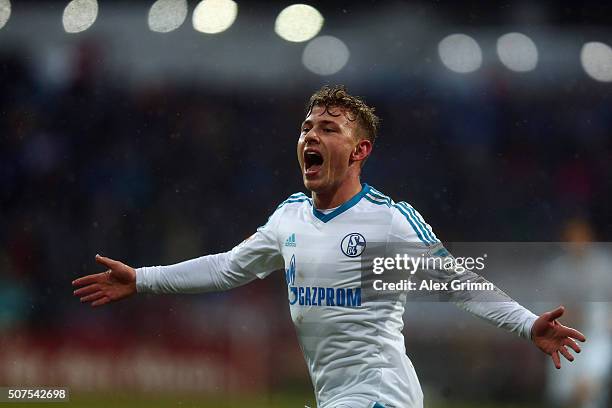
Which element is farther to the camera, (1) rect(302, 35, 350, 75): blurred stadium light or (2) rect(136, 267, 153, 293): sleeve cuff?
(1) rect(302, 35, 350, 75): blurred stadium light

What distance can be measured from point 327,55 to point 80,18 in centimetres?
228

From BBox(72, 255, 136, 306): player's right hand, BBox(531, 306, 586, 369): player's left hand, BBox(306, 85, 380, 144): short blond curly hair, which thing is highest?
BBox(306, 85, 380, 144): short blond curly hair

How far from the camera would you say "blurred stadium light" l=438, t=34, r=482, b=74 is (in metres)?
7.63

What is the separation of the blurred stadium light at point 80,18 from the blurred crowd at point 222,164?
227 mm

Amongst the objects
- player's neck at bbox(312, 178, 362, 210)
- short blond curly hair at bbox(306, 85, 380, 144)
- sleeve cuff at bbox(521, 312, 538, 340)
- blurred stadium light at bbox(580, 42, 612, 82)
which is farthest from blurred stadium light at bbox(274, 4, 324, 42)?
sleeve cuff at bbox(521, 312, 538, 340)

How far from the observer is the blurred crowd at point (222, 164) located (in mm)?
7031

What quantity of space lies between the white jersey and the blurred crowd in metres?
3.48

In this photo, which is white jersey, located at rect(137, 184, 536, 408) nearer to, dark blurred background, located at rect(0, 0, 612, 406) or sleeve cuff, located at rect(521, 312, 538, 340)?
sleeve cuff, located at rect(521, 312, 538, 340)

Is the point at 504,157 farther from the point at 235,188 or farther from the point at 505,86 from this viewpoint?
the point at 235,188

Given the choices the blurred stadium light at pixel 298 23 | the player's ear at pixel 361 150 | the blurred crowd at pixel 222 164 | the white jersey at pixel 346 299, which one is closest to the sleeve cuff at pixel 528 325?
the white jersey at pixel 346 299

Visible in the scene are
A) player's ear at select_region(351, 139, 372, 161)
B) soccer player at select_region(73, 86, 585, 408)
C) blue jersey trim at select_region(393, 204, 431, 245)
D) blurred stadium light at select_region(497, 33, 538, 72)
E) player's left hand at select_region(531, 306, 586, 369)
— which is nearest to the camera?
player's left hand at select_region(531, 306, 586, 369)

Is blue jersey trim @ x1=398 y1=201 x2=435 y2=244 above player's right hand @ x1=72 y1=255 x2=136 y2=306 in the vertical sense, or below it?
above

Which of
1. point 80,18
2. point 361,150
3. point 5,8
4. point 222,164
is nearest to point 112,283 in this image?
point 361,150

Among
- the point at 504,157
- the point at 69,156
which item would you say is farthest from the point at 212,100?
the point at 504,157
